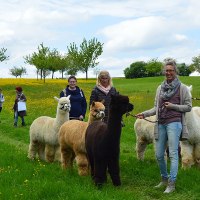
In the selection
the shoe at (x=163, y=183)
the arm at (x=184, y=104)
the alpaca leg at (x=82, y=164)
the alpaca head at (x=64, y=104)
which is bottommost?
the shoe at (x=163, y=183)

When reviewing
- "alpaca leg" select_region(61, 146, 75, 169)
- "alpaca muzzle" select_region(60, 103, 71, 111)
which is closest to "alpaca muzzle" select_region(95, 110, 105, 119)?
"alpaca leg" select_region(61, 146, 75, 169)

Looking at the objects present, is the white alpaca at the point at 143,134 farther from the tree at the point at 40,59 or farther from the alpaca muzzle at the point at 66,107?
the tree at the point at 40,59

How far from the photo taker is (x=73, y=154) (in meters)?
8.12

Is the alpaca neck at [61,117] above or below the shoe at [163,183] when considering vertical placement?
above

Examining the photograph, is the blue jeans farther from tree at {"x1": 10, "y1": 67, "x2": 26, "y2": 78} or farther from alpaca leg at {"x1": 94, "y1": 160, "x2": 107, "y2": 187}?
tree at {"x1": 10, "y1": 67, "x2": 26, "y2": 78}

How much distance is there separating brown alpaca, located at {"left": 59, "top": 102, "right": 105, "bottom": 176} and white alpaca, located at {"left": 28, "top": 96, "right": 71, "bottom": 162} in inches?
32.7

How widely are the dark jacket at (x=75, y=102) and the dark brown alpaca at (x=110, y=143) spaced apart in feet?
8.68

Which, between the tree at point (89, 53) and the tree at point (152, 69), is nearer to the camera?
the tree at point (89, 53)

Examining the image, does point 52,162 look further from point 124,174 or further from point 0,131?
point 0,131

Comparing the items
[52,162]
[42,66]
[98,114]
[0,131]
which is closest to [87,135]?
[98,114]

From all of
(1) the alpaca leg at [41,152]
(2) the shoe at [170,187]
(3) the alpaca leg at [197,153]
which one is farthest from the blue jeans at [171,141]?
(1) the alpaca leg at [41,152]

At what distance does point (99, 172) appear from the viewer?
650cm

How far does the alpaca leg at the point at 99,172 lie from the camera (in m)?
6.49

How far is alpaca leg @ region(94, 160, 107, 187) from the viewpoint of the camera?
6492 millimetres
